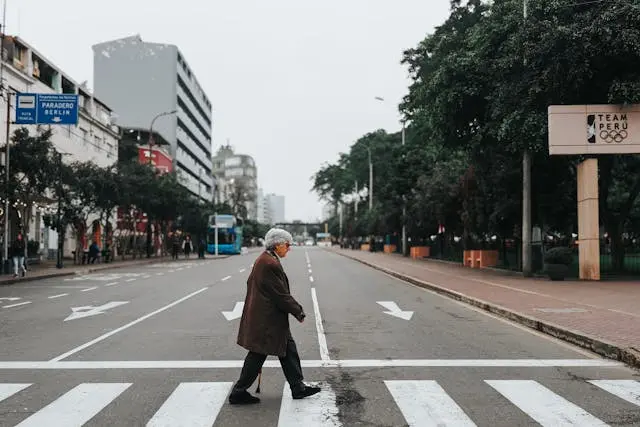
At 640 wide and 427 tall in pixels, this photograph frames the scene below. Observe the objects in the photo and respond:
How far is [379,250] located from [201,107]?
168 feet

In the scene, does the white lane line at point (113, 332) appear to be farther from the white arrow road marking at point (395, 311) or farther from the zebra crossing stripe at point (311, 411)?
the white arrow road marking at point (395, 311)

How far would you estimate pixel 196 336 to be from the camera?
1085cm

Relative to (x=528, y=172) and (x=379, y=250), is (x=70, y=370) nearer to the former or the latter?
(x=528, y=172)

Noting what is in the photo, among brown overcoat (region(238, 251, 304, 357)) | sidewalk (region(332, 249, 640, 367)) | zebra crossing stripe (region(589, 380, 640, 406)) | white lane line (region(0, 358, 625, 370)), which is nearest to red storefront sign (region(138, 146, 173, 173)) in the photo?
sidewalk (region(332, 249, 640, 367))

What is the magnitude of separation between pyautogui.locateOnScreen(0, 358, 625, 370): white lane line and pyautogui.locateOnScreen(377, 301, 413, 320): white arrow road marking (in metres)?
4.88

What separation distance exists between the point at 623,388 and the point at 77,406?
5771mm

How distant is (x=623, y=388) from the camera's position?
278 inches

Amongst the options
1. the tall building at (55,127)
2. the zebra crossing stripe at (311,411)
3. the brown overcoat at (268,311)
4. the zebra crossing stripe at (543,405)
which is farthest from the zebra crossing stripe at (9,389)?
the tall building at (55,127)

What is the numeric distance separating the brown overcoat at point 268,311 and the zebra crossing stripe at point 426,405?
4.39 feet

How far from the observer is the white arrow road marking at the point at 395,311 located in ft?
45.2

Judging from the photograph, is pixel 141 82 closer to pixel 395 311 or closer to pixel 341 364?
pixel 395 311

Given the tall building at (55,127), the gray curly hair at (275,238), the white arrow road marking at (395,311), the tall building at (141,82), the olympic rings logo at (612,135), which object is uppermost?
the tall building at (141,82)

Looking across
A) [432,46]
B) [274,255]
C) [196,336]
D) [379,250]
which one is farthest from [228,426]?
[379,250]

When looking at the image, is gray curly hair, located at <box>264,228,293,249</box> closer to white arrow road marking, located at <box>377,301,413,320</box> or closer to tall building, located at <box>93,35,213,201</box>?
white arrow road marking, located at <box>377,301,413,320</box>
